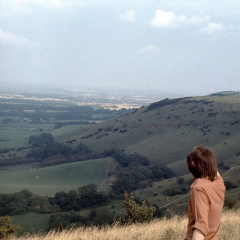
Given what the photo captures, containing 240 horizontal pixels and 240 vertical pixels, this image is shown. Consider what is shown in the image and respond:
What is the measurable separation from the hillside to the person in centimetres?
6379

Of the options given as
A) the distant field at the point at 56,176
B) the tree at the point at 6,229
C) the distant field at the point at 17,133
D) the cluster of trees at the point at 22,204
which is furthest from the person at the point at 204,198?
the distant field at the point at 17,133

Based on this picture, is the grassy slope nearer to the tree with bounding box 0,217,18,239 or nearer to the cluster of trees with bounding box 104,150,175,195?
the cluster of trees with bounding box 104,150,175,195

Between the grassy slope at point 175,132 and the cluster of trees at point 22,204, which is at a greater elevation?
the grassy slope at point 175,132

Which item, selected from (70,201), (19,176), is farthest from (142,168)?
(19,176)

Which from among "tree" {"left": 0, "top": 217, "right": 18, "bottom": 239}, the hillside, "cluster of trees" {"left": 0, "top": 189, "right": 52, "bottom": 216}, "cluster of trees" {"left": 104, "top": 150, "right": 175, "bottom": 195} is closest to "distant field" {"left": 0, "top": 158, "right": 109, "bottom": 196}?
"cluster of trees" {"left": 104, "top": 150, "right": 175, "bottom": 195}

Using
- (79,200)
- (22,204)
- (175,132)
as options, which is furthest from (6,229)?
(175,132)

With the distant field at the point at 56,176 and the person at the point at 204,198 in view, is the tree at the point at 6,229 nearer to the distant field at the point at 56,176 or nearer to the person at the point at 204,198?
the person at the point at 204,198

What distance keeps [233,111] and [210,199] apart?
99.8 m

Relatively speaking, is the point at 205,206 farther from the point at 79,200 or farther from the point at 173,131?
the point at 173,131

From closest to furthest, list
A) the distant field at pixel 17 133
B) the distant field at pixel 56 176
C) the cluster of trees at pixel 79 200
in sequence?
1. the cluster of trees at pixel 79 200
2. the distant field at pixel 56 176
3. the distant field at pixel 17 133

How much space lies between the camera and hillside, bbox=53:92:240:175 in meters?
80.2

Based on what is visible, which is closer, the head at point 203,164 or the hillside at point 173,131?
the head at point 203,164

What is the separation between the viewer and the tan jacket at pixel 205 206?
10.7ft

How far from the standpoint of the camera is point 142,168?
233ft
